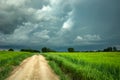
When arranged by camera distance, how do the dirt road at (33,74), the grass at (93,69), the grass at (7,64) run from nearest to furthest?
1. the grass at (93,69)
2. the dirt road at (33,74)
3. the grass at (7,64)

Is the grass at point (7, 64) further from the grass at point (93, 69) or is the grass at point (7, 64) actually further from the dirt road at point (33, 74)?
the grass at point (93, 69)

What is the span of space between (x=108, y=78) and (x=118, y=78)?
661 mm

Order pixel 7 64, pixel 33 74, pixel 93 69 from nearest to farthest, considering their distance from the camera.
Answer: pixel 93 69 < pixel 33 74 < pixel 7 64

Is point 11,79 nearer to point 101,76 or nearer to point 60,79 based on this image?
point 60,79

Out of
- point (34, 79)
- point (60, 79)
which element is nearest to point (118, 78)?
point (60, 79)

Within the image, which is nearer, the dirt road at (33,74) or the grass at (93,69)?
the grass at (93,69)

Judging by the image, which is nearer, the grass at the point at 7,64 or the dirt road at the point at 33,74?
the dirt road at the point at 33,74

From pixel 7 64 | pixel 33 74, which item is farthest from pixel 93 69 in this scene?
pixel 7 64

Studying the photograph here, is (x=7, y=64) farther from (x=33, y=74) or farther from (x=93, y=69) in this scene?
(x=93, y=69)

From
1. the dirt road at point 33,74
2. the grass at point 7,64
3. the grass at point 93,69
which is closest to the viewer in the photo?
the grass at point 93,69

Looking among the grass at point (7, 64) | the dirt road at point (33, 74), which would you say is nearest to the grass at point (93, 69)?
the dirt road at point (33, 74)

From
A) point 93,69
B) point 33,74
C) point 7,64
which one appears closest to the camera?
point 93,69

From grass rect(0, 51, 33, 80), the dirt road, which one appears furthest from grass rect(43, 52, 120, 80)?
grass rect(0, 51, 33, 80)

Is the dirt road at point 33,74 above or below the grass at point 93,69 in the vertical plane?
below
